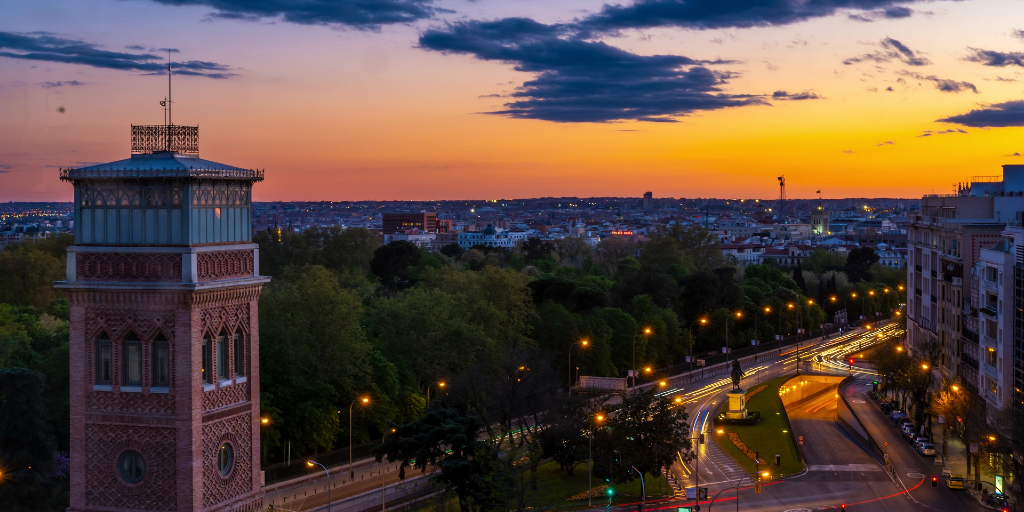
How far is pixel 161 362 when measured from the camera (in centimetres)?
2706

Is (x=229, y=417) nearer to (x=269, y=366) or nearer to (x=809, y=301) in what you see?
(x=269, y=366)

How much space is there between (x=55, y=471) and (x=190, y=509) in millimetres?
24099

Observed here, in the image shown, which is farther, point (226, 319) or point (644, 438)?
point (644, 438)

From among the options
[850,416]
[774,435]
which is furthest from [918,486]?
[850,416]

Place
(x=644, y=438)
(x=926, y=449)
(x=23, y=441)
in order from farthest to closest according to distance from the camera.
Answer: (x=926, y=449) → (x=644, y=438) → (x=23, y=441)

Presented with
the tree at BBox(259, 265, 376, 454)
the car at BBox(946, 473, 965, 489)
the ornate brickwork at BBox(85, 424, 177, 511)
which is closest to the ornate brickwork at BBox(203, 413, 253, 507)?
the ornate brickwork at BBox(85, 424, 177, 511)

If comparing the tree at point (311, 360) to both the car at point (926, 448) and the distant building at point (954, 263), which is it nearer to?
the car at point (926, 448)

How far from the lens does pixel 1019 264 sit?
5966 centimetres

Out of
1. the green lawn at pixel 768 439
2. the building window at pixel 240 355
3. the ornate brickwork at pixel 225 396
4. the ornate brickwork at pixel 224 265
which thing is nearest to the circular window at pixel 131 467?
the ornate brickwork at pixel 225 396

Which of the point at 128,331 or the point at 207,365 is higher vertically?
the point at 128,331

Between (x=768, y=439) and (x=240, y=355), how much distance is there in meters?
44.5

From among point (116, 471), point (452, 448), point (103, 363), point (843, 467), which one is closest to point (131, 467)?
point (116, 471)

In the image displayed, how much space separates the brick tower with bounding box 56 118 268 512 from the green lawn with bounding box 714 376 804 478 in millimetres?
37744

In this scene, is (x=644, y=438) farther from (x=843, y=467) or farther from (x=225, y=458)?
(x=225, y=458)
